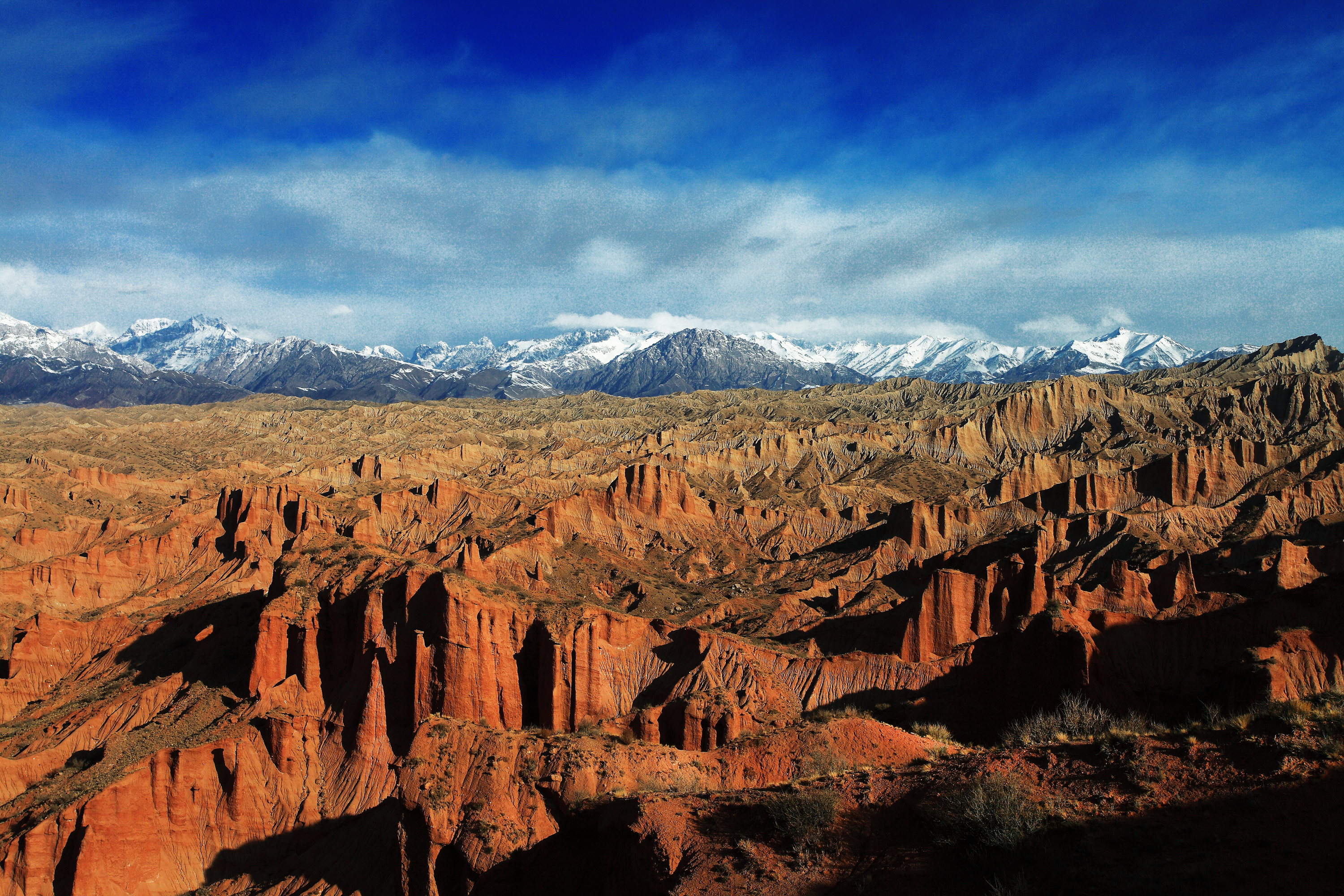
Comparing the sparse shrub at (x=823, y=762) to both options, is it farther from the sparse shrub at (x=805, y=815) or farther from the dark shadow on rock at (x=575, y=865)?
the sparse shrub at (x=805, y=815)

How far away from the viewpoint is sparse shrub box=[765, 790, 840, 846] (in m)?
16.8

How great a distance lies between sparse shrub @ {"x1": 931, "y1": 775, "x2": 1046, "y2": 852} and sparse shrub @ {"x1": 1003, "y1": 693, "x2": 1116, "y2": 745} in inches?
212

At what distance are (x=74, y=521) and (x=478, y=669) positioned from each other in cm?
8058

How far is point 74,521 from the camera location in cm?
9938

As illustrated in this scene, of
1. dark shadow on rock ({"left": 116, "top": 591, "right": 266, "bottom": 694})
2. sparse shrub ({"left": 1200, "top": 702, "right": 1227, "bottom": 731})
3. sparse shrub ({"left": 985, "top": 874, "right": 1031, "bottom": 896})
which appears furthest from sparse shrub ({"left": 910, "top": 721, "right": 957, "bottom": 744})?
dark shadow on rock ({"left": 116, "top": 591, "right": 266, "bottom": 694})

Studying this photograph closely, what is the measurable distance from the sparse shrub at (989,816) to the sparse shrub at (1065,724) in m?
5.39

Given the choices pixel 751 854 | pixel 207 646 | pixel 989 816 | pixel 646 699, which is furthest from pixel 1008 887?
pixel 207 646

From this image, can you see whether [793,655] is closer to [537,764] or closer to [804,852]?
[537,764]

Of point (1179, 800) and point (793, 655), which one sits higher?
point (1179, 800)

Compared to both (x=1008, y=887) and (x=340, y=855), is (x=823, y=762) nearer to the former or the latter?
(x=1008, y=887)

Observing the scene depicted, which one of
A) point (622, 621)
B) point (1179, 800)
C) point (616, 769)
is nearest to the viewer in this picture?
point (1179, 800)

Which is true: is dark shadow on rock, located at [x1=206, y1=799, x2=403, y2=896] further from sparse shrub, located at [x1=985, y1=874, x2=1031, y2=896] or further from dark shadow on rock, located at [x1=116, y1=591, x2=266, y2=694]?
sparse shrub, located at [x1=985, y1=874, x2=1031, y2=896]

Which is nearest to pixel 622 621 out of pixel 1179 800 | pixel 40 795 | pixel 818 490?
pixel 40 795

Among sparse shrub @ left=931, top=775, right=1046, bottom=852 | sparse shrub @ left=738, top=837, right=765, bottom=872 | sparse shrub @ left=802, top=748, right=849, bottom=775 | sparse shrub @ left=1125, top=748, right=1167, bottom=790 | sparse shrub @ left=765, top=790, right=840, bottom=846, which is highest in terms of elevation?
sparse shrub @ left=1125, top=748, right=1167, bottom=790
